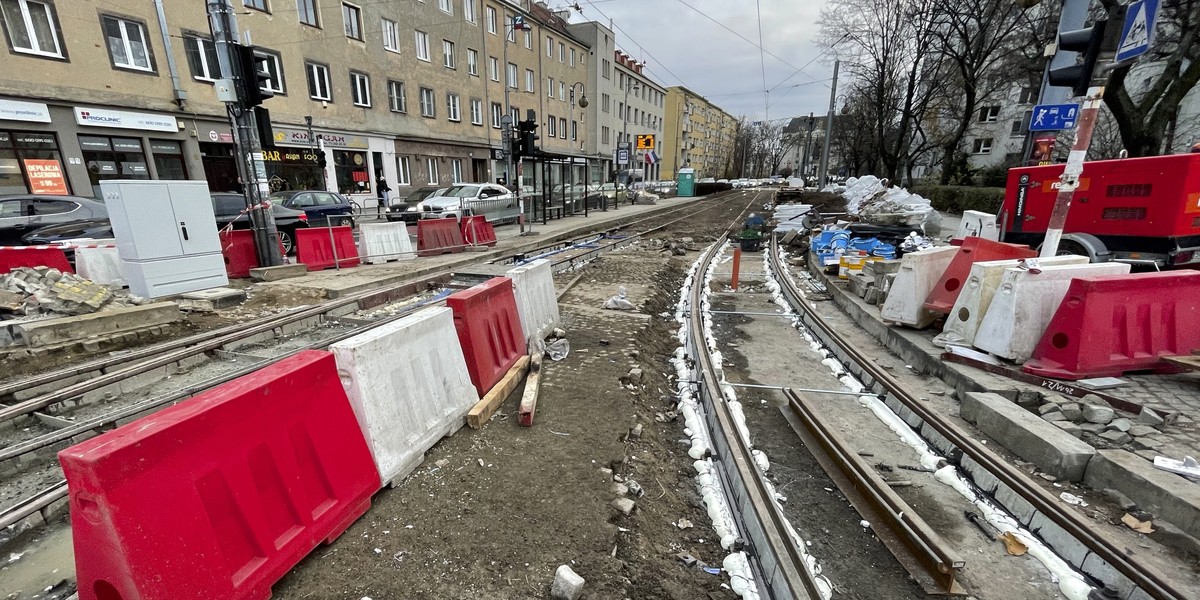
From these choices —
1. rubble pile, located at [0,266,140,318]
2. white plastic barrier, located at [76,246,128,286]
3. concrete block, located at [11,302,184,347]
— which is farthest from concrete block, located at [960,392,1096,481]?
white plastic barrier, located at [76,246,128,286]

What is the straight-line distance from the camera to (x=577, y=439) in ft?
12.4

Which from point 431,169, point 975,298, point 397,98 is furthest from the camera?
point 431,169

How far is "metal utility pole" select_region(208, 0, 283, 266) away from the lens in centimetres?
871

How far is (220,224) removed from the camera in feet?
34.7

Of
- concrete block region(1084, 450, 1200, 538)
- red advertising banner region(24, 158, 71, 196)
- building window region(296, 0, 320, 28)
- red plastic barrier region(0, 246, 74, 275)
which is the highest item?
building window region(296, 0, 320, 28)

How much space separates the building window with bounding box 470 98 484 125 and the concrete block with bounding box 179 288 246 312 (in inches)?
1032

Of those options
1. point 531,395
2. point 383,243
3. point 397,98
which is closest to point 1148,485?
point 531,395

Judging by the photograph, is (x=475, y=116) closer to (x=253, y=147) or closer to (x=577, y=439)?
(x=253, y=147)

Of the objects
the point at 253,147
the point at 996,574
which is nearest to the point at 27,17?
the point at 253,147

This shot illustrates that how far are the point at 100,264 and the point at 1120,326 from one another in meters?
13.9

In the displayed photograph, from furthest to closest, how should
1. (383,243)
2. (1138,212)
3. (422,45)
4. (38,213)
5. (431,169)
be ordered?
(431,169)
(422,45)
(383,243)
(38,213)
(1138,212)

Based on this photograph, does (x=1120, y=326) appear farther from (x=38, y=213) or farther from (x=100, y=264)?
(x=38, y=213)

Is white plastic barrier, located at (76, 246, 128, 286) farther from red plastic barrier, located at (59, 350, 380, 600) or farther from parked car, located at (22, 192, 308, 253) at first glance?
red plastic barrier, located at (59, 350, 380, 600)

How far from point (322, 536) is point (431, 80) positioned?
30.4m
